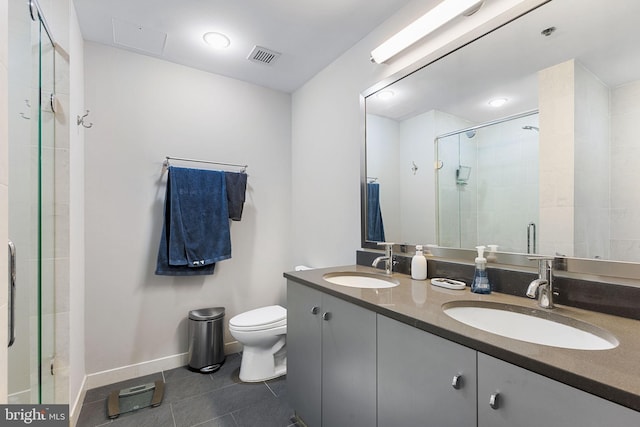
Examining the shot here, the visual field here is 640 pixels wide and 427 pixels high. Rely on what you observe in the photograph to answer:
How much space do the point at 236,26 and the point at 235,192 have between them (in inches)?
46.4

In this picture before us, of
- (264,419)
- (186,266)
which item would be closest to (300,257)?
(186,266)

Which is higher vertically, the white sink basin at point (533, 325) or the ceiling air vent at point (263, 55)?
the ceiling air vent at point (263, 55)

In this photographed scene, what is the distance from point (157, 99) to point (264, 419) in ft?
7.57

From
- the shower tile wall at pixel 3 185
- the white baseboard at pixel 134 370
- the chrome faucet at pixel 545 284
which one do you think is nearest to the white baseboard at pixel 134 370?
the white baseboard at pixel 134 370

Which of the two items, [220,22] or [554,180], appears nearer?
[554,180]

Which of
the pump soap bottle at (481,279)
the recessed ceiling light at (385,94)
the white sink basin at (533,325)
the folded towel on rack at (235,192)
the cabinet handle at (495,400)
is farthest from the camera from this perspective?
the folded towel on rack at (235,192)

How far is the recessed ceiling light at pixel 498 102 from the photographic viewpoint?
1.24m

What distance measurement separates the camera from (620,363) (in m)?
0.60

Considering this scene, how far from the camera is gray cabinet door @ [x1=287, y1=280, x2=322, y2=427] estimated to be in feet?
4.48

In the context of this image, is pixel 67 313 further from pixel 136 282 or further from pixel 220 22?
pixel 220 22

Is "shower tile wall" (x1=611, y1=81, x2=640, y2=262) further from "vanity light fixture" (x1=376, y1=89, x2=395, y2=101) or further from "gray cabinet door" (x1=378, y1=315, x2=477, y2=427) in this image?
"vanity light fixture" (x1=376, y1=89, x2=395, y2=101)

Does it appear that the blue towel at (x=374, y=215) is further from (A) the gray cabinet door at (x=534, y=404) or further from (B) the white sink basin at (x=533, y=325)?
(A) the gray cabinet door at (x=534, y=404)

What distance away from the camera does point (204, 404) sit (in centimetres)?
176

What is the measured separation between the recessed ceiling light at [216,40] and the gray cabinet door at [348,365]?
1.82 metres
